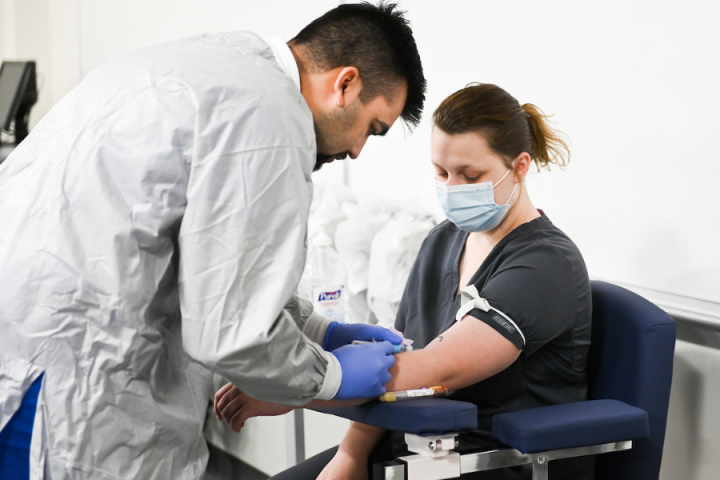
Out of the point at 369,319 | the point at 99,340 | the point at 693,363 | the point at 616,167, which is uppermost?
the point at 616,167

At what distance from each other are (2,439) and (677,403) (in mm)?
1441

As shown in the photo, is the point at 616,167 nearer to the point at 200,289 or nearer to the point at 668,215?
the point at 668,215

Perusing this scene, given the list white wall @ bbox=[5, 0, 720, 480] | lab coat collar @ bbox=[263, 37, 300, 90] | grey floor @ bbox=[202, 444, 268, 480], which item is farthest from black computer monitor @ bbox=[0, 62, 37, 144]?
lab coat collar @ bbox=[263, 37, 300, 90]

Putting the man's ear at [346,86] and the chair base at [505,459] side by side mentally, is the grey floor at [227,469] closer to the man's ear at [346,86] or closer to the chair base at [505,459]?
the chair base at [505,459]

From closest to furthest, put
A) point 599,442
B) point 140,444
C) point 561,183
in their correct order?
1. point 140,444
2. point 599,442
3. point 561,183

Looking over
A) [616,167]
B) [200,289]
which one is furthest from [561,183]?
[200,289]

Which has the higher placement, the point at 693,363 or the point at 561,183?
the point at 561,183

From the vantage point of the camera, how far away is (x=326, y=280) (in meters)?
2.27

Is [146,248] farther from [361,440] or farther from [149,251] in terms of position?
[361,440]

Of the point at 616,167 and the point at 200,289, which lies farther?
the point at 616,167

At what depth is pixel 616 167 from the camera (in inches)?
69.3

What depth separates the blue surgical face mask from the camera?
145 cm

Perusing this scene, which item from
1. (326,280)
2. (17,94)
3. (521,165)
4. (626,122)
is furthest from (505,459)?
(17,94)

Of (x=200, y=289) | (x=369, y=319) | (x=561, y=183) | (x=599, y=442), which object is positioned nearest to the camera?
(x=200, y=289)
